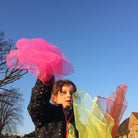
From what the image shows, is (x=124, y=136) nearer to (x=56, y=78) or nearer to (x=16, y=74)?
(x=16, y=74)

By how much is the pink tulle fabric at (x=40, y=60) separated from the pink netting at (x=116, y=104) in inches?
26.8

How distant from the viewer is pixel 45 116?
1.90 metres

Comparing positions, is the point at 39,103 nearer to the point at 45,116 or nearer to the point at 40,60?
the point at 45,116

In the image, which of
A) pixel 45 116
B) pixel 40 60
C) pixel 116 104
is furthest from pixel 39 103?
pixel 116 104

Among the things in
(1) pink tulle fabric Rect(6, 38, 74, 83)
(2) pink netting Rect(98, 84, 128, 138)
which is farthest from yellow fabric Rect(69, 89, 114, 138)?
(1) pink tulle fabric Rect(6, 38, 74, 83)

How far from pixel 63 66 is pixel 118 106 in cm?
95

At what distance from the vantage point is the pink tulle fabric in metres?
1.78

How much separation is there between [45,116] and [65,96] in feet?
1.31

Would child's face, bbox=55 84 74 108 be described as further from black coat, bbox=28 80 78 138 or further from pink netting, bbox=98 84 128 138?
pink netting, bbox=98 84 128 138

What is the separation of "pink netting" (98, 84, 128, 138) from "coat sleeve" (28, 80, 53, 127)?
2.34 ft

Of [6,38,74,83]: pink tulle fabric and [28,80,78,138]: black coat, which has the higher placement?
[6,38,74,83]: pink tulle fabric

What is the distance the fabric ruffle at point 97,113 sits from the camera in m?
1.81

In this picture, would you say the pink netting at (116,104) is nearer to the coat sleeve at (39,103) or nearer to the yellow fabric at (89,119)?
the yellow fabric at (89,119)

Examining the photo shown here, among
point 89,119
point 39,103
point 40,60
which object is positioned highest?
point 40,60
